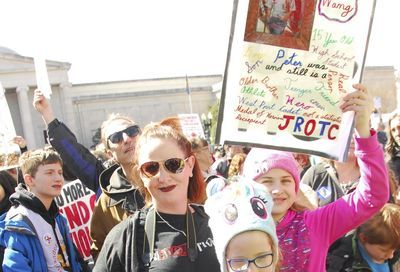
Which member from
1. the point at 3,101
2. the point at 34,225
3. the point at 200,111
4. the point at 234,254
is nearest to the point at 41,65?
the point at 3,101

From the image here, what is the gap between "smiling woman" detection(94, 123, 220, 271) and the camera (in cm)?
205

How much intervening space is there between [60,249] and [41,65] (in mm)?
2124

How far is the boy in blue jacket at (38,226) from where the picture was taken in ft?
11.0

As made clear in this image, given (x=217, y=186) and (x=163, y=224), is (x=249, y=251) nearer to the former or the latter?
(x=217, y=186)

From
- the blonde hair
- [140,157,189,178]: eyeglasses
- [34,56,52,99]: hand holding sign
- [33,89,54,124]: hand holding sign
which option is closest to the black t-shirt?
[140,157,189,178]: eyeglasses

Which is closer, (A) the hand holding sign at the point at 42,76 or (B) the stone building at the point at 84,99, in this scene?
(A) the hand holding sign at the point at 42,76

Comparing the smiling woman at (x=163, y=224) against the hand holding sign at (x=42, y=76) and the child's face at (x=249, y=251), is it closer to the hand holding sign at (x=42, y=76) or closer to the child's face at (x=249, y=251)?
the child's face at (x=249, y=251)

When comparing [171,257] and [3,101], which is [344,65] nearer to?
[171,257]

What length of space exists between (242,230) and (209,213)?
185mm

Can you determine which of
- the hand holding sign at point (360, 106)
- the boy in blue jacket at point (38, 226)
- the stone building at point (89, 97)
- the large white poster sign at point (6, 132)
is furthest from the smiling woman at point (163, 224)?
the stone building at point (89, 97)

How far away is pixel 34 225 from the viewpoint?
3.48 meters

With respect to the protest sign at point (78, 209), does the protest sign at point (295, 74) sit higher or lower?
higher

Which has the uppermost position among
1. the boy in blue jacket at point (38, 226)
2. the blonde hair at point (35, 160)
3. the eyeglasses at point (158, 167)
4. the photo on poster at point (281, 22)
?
the photo on poster at point (281, 22)

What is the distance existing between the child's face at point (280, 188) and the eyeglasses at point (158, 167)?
402mm
